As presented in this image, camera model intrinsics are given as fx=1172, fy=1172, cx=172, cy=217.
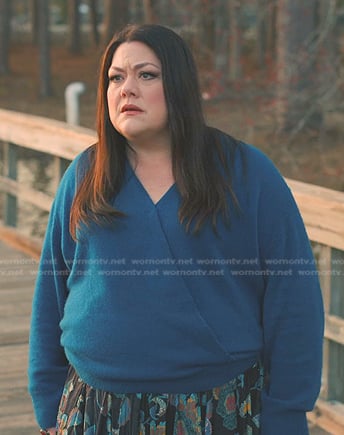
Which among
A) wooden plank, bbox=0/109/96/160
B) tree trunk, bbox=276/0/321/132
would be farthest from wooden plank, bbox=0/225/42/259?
tree trunk, bbox=276/0/321/132

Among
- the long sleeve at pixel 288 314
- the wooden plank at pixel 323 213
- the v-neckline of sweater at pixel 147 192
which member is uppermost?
the v-neckline of sweater at pixel 147 192

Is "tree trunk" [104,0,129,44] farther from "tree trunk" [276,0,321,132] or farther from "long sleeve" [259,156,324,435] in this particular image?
"long sleeve" [259,156,324,435]

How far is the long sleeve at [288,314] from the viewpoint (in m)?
2.52

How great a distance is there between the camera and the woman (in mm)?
2484

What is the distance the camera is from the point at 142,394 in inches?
99.0

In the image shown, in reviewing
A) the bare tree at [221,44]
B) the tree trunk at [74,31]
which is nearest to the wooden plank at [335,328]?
the bare tree at [221,44]

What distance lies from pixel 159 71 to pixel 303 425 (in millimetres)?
835

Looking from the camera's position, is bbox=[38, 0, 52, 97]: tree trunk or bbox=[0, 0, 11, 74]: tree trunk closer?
bbox=[38, 0, 52, 97]: tree trunk

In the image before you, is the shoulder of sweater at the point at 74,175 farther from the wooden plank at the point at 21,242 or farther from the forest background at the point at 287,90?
the forest background at the point at 287,90

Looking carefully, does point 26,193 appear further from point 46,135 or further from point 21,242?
point 46,135

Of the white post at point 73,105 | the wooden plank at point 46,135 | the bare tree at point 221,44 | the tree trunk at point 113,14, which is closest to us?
the wooden plank at point 46,135

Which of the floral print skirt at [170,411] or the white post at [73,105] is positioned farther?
the white post at [73,105]

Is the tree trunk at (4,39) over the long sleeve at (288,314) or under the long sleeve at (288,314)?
under

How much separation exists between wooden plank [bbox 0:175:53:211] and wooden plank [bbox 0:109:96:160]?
1.07 ft
